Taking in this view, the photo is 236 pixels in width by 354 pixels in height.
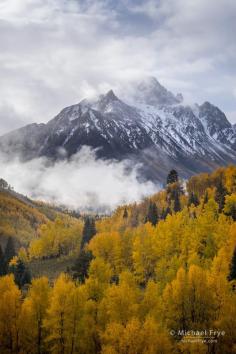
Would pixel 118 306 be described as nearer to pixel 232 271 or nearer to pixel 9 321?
pixel 9 321

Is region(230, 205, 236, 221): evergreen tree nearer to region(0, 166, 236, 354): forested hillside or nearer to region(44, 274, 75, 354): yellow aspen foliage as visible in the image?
region(0, 166, 236, 354): forested hillside

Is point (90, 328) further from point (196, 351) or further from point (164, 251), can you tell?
point (164, 251)

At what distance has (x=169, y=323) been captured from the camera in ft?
222

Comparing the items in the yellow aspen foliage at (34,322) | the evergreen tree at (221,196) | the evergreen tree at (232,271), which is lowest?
the yellow aspen foliage at (34,322)

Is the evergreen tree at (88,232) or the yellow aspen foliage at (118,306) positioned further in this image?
the evergreen tree at (88,232)

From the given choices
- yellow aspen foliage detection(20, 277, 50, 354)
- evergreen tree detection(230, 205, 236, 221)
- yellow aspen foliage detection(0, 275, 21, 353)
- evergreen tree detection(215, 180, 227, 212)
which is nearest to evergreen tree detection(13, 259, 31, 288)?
yellow aspen foliage detection(20, 277, 50, 354)

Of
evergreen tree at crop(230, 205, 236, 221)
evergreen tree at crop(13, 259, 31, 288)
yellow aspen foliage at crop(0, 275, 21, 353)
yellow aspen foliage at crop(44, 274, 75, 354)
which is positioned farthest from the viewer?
evergreen tree at crop(230, 205, 236, 221)

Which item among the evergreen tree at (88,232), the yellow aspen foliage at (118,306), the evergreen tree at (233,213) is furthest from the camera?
the evergreen tree at (88,232)

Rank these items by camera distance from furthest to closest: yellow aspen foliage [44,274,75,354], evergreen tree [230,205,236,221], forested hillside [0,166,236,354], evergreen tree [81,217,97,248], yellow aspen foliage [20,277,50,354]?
evergreen tree [81,217,97,248]
evergreen tree [230,205,236,221]
yellow aspen foliage [20,277,50,354]
yellow aspen foliage [44,274,75,354]
forested hillside [0,166,236,354]

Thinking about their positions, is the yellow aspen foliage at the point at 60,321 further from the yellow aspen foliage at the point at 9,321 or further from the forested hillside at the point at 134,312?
the yellow aspen foliage at the point at 9,321

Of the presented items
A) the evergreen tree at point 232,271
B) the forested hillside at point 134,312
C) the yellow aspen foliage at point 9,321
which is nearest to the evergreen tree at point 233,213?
the forested hillside at point 134,312

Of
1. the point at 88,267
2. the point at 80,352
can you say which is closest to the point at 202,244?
the point at 88,267

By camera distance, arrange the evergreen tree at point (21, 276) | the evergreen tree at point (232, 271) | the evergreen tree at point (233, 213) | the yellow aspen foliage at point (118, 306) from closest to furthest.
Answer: the yellow aspen foliage at point (118, 306)
the evergreen tree at point (232, 271)
the evergreen tree at point (21, 276)
the evergreen tree at point (233, 213)

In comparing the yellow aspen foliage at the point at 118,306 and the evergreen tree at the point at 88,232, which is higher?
the evergreen tree at the point at 88,232
